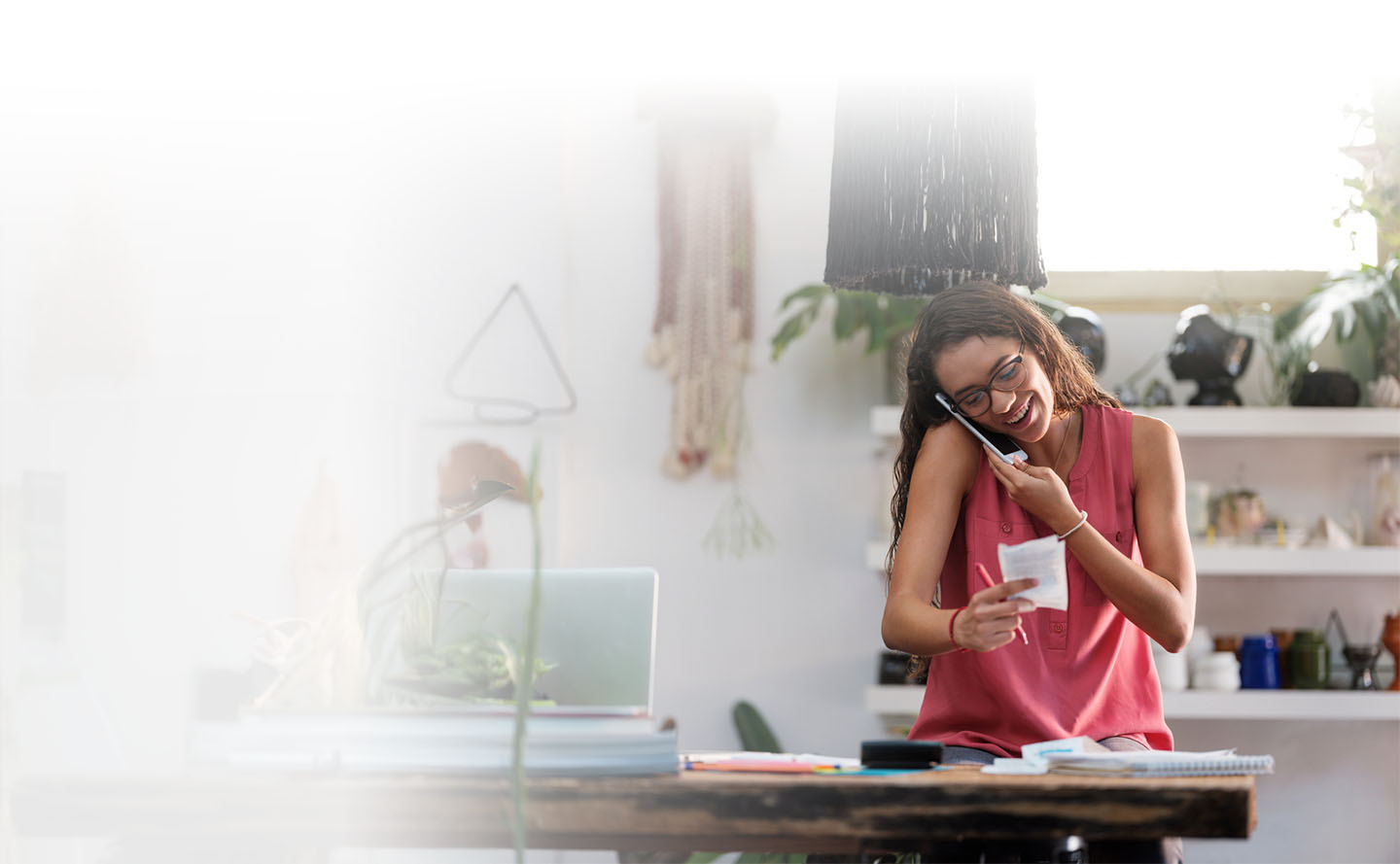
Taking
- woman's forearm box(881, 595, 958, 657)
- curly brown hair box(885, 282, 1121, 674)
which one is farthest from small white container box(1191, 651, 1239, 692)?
woman's forearm box(881, 595, 958, 657)

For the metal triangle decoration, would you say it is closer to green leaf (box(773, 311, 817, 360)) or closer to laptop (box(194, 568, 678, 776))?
green leaf (box(773, 311, 817, 360))

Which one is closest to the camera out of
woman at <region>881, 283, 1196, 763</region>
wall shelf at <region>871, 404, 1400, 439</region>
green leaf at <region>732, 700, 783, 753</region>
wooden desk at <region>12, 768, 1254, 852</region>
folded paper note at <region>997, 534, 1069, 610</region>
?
wooden desk at <region>12, 768, 1254, 852</region>

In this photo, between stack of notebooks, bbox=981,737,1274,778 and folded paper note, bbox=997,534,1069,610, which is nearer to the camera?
stack of notebooks, bbox=981,737,1274,778

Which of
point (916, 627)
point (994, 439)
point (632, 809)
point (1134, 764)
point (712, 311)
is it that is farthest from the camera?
point (712, 311)

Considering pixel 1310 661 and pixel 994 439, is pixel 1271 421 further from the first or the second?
pixel 994 439

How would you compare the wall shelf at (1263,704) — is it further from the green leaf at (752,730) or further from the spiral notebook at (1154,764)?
the spiral notebook at (1154,764)

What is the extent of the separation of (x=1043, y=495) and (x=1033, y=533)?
120mm

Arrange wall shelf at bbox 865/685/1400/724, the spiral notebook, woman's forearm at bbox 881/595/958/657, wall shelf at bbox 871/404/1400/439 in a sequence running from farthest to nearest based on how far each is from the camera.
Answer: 1. wall shelf at bbox 871/404/1400/439
2. wall shelf at bbox 865/685/1400/724
3. woman's forearm at bbox 881/595/958/657
4. the spiral notebook

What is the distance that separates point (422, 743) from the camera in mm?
916

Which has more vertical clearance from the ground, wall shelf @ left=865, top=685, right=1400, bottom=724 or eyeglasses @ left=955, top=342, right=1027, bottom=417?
eyeglasses @ left=955, top=342, right=1027, bottom=417

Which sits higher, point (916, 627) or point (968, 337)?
point (968, 337)

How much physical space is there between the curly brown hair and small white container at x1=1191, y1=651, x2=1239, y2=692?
132 cm

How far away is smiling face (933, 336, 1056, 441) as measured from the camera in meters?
1.59

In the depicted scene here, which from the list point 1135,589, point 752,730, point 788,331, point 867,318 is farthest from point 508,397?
point 1135,589
